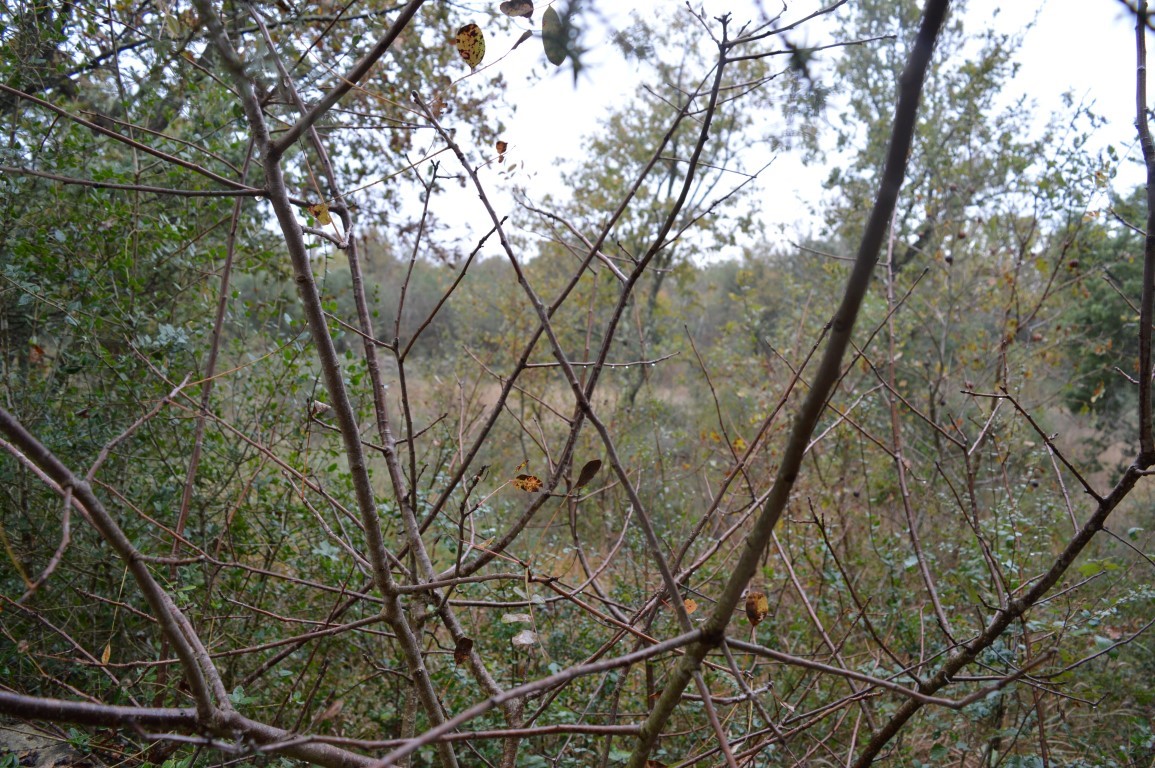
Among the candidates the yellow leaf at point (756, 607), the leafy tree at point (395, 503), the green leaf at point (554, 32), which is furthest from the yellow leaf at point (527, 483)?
the green leaf at point (554, 32)

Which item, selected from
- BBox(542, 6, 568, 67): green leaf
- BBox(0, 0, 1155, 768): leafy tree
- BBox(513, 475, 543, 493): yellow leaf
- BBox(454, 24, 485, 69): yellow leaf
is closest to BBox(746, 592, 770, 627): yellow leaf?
BBox(0, 0, 1155, 768): leafy tree

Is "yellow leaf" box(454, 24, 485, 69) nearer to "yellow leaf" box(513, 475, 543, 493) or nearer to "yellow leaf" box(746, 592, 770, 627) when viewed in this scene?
"yellow leaf" box(513, 475, 543, 493)

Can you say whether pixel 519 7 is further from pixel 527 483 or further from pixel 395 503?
pixel 395 503

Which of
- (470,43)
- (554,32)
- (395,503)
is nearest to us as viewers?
(554,32)

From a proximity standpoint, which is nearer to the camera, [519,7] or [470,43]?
[519,7]

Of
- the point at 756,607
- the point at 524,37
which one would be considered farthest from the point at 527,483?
the point at 524,37

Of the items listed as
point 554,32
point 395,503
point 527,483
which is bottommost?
point 395,503

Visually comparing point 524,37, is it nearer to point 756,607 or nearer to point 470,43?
point 470,43

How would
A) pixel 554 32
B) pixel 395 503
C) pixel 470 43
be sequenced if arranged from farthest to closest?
1. pixel 395 503
2. pixel 470 43
3. pixel 554 32

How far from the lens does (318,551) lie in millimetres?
2193

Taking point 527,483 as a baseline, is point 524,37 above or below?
above

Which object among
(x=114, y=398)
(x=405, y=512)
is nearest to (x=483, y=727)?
(x=405, y=512)

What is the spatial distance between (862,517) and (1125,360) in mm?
4749

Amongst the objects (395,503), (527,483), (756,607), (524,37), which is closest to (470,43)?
(524,37)
